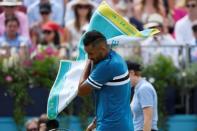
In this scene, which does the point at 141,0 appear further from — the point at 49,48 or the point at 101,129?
the point at 101,129

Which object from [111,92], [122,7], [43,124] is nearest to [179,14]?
[122,7]

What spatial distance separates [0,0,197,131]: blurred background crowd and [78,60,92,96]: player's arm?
4686 millimetres

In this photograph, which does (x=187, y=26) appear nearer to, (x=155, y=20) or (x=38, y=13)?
(x=155, y=20)

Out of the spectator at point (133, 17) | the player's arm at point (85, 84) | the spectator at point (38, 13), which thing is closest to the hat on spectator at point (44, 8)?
the spectator at point (38, 13)

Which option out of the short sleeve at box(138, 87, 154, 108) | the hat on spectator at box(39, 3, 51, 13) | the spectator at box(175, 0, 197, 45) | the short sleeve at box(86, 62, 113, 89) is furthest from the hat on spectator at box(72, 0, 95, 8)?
the short sleeve at box(86, 62, 113, 89)

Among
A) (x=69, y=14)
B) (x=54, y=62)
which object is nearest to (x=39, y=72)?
(x=54, y=62)

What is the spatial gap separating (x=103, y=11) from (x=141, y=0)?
272 inches

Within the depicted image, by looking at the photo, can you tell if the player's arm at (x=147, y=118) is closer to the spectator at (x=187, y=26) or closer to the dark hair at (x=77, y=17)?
the spectator at (x=187, y=26)

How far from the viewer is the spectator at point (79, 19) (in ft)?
49.2

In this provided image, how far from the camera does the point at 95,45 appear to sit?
328 inches

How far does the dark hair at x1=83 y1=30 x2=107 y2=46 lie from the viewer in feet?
27.2

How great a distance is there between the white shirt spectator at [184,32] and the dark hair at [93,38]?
21.1 ft

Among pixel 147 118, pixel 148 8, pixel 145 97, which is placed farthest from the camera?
pixel 148 8

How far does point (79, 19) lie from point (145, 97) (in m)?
5.58
